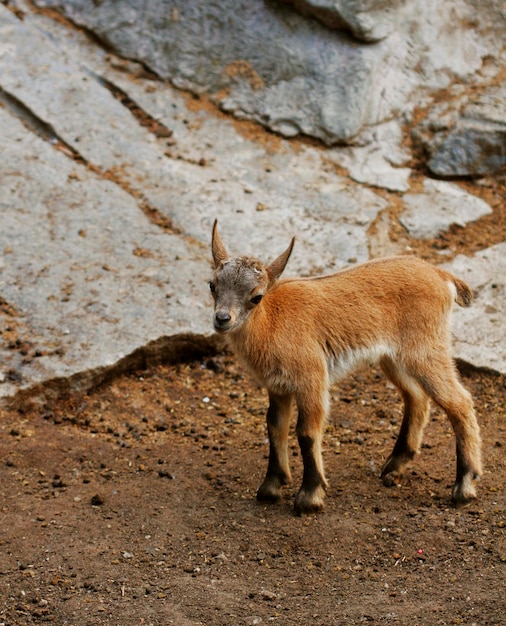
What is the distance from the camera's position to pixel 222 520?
6.81 metres

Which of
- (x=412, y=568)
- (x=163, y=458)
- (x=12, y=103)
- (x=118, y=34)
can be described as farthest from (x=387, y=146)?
(x=412, y=568)

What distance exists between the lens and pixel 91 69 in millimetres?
11867

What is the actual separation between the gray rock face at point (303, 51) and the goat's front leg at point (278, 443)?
17.9 feet

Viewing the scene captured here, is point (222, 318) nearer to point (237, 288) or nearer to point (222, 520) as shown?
point (237, 288)

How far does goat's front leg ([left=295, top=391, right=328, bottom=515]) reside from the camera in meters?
6.85

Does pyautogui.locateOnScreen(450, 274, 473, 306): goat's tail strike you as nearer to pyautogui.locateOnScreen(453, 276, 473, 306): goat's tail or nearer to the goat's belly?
pyautogui.locateOnScreen(453, 276, 473, 306): goat's tail

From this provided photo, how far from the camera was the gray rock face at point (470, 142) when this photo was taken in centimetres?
1160

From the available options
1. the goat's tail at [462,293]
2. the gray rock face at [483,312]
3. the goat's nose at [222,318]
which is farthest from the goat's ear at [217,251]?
the gray rock face at [483,312]

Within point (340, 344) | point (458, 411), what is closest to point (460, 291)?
point (458, 411)

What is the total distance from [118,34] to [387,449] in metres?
7.31

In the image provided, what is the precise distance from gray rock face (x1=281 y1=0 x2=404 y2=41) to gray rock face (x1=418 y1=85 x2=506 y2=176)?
1518 millimetres

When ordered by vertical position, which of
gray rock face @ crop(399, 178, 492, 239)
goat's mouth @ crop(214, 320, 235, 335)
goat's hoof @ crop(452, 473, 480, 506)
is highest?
goat's mouth @ crop(214, 320, 235, 335)

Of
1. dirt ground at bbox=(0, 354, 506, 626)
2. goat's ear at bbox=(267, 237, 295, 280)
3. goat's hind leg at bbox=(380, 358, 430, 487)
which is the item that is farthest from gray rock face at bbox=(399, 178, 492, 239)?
goat's ear at bbox=(267, 237, 295, 280)

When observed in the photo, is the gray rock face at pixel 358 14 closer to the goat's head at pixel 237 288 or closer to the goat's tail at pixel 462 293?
the goat's tail at pixel 462 293
